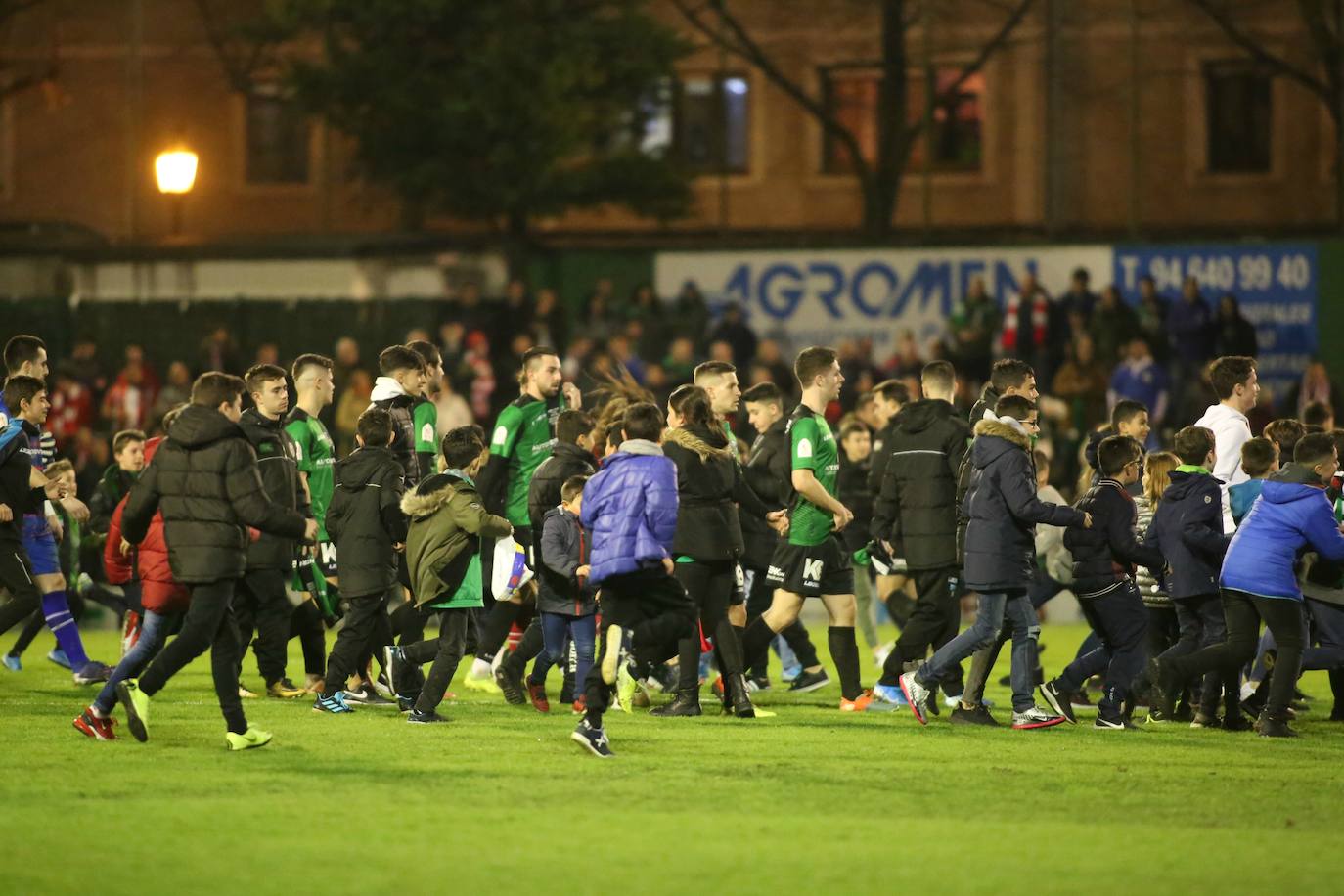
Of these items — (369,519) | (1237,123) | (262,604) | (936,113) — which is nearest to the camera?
(262,604)

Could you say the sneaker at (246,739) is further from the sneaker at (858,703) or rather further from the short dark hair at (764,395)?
the short dark hair at (764,395)

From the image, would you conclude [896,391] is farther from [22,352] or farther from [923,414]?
[22,352]

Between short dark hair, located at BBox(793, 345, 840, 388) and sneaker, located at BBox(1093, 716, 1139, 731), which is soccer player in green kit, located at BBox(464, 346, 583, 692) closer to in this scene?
short dark hair, located at BBox(793, 345, 840, 388)

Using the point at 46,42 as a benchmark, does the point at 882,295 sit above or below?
below

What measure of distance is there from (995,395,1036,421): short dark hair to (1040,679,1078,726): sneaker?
1.64 metres

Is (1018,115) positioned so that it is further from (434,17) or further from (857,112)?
(434,17)

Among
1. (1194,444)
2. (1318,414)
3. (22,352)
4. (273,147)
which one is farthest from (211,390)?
(273,147)

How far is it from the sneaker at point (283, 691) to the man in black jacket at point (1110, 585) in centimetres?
470

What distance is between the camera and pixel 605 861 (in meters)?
8.22

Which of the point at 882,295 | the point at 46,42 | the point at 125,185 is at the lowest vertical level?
the point at 882,295

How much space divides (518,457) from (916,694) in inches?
130

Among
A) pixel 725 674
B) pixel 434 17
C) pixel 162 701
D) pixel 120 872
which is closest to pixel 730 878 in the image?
pixel 120 872

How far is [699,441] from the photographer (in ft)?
41.1

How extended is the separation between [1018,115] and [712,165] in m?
5.31
